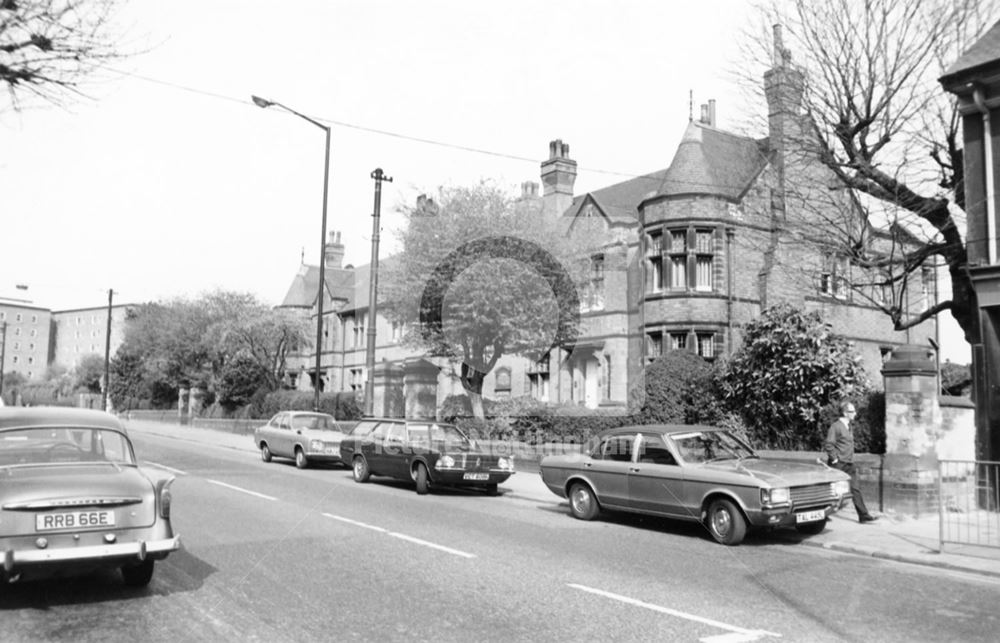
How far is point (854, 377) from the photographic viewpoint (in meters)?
16.1

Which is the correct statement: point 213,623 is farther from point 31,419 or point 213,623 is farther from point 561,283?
point 561,283

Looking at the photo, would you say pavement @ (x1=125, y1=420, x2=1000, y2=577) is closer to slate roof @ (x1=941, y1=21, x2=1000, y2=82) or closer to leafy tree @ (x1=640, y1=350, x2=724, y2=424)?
leafy tree @ (x1=640, y1=350, x2=724, y2=424)

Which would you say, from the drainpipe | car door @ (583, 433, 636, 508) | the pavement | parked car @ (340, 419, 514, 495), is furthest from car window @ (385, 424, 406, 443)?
the drainpipe

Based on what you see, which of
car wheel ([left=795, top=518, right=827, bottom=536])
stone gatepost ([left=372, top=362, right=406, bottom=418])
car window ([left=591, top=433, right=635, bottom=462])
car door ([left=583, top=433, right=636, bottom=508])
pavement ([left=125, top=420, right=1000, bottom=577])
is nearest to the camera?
pavement ([left=125, top=420, right=1000, bottom=577])

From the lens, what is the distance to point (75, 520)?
626 centimetres

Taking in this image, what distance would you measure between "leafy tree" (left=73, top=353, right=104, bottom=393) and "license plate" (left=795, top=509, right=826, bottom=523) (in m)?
75.0

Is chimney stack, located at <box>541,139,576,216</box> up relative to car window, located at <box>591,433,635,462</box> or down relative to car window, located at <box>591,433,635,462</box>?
up

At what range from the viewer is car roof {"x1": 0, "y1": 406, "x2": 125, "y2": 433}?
7.13 m

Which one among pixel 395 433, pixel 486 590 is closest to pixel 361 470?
pixel 395 433

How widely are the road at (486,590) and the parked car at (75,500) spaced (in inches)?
17.5

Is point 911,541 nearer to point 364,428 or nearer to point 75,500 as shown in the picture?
point 75,500

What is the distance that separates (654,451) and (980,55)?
Answer: 10098 millimetres

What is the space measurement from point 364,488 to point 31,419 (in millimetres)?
9770

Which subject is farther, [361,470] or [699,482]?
[361,470]
